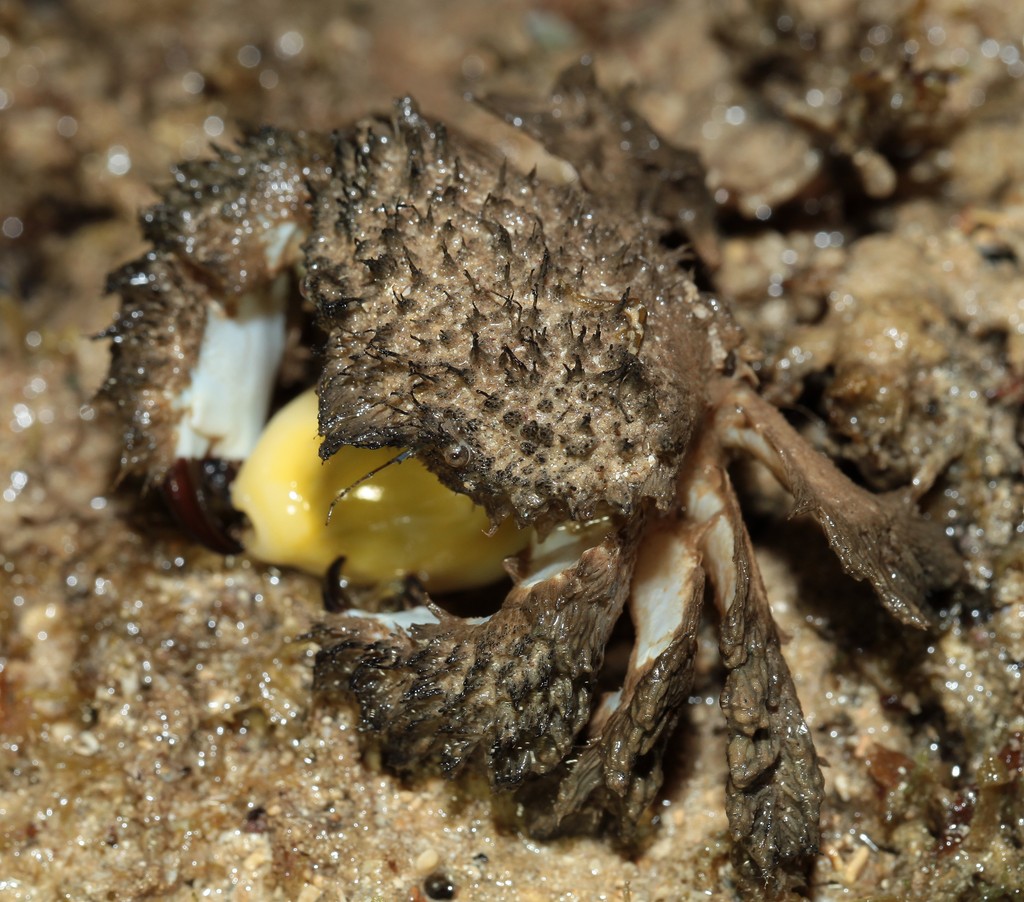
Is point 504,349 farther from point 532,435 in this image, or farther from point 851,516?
point 851,516

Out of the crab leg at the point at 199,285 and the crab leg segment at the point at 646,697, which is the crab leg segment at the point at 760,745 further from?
the crab leg at the point at 199,285

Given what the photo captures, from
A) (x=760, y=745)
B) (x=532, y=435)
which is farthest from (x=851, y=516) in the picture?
(x=532, y=435)

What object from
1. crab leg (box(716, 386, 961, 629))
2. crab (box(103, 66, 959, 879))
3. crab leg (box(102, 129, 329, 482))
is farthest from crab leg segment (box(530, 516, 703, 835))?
crab leg (box(102, 129, 329, 482))

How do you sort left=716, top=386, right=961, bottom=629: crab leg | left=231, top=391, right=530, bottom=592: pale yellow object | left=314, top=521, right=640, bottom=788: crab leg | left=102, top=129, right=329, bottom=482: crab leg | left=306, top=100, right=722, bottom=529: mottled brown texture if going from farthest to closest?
left=102, top=129, right=329, bottom=482: crab leg → left=231, top=391, right=530, bottom=592: pale yellow object → left=716, top=386, right=961, bottom=629: crab leg → left=314, top=521, right=640, bottom=788: crab leg → left=306, top=100, right=722, bottom=529: mottled brown texture

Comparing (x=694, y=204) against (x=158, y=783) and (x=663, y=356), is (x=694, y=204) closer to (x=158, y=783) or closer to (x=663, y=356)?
(x=663, y=356)

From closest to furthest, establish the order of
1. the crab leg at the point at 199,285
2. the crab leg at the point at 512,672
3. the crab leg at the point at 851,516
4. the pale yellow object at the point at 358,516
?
the crab leg at the point at 512,672
the crab leg at the point at 851,516
the pale yellow object at the point at 358,516
the crab leg at the point at 199,285

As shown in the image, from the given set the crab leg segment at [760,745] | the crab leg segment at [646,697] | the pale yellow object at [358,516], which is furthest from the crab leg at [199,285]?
the crab leg segment at [760,745]

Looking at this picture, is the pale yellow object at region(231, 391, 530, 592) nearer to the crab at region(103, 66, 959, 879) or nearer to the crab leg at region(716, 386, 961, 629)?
the crab at region(103, 66, 959, 879)
